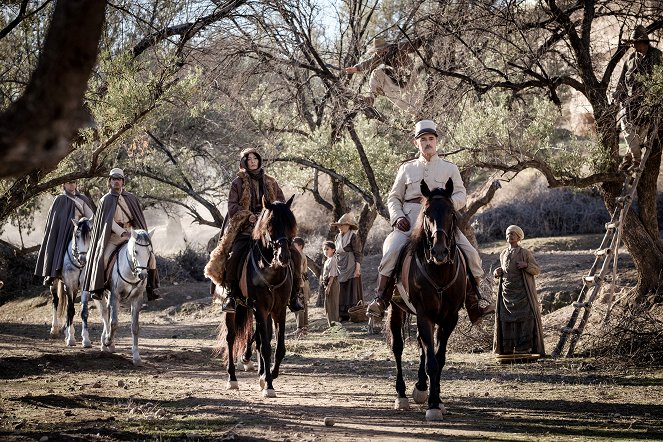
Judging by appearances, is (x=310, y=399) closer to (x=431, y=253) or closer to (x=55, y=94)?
(x=431, y=253)

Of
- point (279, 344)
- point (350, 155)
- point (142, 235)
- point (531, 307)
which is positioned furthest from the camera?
point (350, 155)

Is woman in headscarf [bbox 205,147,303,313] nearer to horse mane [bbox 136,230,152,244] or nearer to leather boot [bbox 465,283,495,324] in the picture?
leather boot [bbox 465,283,495,324]

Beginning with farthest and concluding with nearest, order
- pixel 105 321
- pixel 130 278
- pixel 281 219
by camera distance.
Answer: pixel 105 321, pixel 130 278, pixel 281 219

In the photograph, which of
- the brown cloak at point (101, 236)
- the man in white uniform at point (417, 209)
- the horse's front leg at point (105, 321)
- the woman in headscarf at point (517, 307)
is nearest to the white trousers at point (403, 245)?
the man in white uniform at point (417, 209)

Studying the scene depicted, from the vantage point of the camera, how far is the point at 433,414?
912cm

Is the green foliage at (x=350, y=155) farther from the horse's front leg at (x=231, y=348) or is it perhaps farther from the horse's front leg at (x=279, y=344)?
the horse's front leg at (x=279, y=344)

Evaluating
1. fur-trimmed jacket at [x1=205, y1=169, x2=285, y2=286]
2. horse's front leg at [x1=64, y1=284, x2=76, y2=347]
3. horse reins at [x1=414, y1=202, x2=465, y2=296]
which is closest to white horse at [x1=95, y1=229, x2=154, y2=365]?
horse's front leg at [x1=64, y1=284, x2=76, y2=347]

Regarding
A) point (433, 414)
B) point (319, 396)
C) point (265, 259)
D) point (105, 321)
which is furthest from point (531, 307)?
point (105, 321)

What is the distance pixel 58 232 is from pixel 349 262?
22.4 feet

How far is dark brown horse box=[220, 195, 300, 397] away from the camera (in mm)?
10797

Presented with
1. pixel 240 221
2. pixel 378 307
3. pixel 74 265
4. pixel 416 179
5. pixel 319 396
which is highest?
pixel 416 179

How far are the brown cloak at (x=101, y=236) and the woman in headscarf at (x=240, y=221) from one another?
393 cm

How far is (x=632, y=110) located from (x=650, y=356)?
368cm

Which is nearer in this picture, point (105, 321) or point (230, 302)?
point (230, 302)
